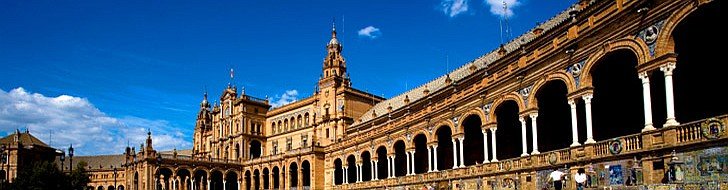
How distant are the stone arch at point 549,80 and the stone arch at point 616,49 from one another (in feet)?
2.50

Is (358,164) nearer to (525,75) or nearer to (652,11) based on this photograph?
(525,75)

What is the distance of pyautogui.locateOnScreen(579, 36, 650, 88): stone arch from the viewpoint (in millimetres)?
19484

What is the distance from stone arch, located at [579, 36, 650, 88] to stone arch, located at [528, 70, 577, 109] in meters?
0.76

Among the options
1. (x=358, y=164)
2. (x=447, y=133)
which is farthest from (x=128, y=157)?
(x=447, y=133)

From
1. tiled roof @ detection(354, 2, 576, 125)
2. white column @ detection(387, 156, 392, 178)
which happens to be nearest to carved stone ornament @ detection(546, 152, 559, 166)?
tiled roof @ detection(354, 2, 576, 125)

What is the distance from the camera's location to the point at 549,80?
990 inches

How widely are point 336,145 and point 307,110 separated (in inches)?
610

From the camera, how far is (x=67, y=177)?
2003 inches

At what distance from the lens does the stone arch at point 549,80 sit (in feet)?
77.1

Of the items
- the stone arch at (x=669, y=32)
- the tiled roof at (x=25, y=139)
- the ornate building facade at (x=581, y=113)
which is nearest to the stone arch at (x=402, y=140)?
the ornate building facade at (x=581, y=113)

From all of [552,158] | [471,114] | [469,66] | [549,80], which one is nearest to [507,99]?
[549,80]

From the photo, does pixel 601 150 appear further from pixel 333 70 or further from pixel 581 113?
pixel 333 70

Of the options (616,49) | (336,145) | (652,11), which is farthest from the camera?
(336,145)

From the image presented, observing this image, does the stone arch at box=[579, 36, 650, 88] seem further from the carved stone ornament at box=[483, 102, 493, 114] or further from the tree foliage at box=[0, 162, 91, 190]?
Answer: the tree foliage at box=[0, 162, 91, 190]
